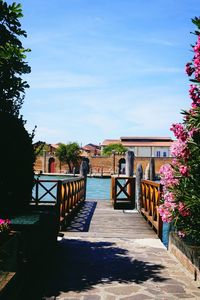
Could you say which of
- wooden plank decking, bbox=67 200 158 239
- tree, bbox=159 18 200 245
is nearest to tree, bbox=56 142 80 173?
wooden plank decking, bbox=67 200 158 239

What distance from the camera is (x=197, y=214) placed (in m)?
4.28

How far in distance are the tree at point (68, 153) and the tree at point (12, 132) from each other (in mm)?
57149

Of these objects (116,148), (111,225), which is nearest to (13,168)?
(111,225)

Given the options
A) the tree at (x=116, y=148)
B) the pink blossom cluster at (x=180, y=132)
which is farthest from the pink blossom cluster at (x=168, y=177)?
the tree at (x=116, y=148)

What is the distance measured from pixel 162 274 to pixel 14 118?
151 inches

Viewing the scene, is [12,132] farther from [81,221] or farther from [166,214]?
[81,221]

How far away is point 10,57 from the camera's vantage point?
546 centimetres

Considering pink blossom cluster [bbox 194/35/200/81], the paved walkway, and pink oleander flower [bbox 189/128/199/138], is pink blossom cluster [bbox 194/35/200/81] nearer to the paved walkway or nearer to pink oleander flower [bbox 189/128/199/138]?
pink oleander flower [bbox 189/128/199/138]

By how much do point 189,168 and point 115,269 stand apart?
2.36 metres

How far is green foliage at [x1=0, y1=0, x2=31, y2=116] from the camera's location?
5.49 m

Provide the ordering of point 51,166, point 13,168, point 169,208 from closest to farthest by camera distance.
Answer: point 169,208 → point 13,168 → point 51,166

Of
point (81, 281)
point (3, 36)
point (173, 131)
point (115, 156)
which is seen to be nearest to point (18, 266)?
point (81, 281)

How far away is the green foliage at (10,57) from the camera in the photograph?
549cm

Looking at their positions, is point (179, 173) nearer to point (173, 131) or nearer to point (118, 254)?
point (173, 131)
